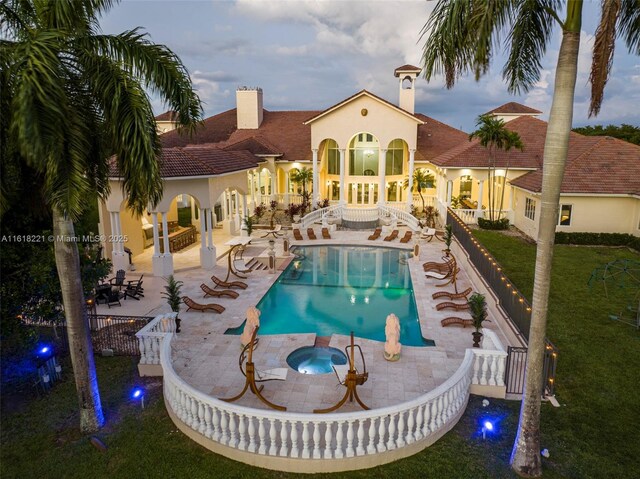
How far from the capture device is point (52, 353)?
11438mm

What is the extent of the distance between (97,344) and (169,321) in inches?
87.1

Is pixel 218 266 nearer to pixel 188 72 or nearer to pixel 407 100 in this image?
pixel 188 72

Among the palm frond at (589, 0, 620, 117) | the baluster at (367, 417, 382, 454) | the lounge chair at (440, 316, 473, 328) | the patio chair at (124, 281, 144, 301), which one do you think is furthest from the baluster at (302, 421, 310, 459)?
the patio chair at (124, 281, 144, 301)

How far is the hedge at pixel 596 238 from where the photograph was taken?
85.9ft

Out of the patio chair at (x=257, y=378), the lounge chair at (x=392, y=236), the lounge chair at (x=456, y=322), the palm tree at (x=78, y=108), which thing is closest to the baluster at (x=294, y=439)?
the patio chair at (x=257, y=378)

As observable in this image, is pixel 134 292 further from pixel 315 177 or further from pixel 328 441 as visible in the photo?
pixel 315 177

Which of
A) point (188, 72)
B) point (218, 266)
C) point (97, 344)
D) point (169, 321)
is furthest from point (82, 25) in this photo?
point (218, 266)

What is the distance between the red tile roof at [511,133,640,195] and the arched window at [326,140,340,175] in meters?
15.1

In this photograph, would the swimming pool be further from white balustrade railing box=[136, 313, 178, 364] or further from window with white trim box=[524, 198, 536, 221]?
window with white trim box=[524, 198, 536, 221]

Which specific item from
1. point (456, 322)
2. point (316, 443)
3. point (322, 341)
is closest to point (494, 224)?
point (456, 322)

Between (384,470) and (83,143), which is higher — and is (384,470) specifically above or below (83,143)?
below

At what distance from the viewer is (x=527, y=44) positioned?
9.24m

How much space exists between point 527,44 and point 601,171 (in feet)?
73.1

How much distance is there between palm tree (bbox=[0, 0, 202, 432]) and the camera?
6.09 metres
